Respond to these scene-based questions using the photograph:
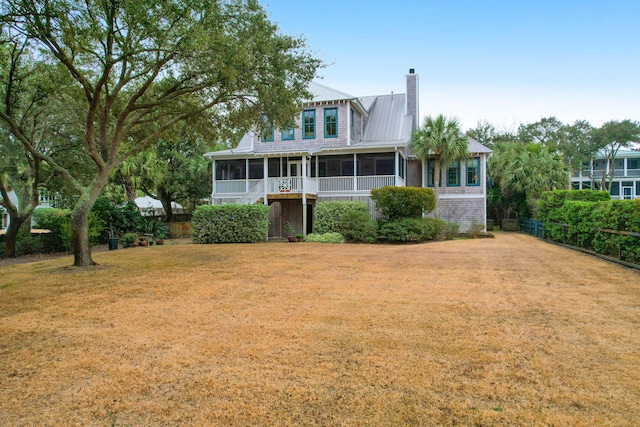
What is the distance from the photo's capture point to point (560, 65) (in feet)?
66.7

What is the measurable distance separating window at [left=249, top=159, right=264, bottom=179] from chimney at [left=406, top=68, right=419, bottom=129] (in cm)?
960

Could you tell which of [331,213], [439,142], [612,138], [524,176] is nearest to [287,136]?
[331,213]

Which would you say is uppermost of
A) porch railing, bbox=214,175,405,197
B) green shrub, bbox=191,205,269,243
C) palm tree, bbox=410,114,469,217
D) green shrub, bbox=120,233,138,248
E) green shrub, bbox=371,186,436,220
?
palm tree, bbox=410,114,469,217

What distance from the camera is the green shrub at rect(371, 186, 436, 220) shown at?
1917 cm

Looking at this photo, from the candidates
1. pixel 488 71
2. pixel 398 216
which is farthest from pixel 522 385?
pixel 488 71

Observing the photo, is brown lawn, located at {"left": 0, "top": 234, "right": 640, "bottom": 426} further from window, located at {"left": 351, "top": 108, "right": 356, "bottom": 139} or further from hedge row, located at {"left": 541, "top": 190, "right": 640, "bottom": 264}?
window, located at {"left": 351, "top": 108, "right": 356, "bottom": 139}

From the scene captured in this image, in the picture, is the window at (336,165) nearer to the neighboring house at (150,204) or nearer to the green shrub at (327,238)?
the green shrub at (327,238)

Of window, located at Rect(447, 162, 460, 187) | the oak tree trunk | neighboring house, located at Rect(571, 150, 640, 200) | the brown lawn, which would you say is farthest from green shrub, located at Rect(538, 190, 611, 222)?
neighboring house, located at Rect(571, 150, 640, 200)

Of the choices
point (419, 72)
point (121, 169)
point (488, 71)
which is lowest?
point (121, 169)

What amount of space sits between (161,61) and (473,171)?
19.2 meters

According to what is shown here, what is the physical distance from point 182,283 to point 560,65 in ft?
66.0

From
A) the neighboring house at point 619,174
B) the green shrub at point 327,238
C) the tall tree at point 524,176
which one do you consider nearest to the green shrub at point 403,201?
the green shrub at point 327,238

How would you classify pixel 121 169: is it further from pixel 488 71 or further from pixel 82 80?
pixel 488 71

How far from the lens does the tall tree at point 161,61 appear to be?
31.5 ft
